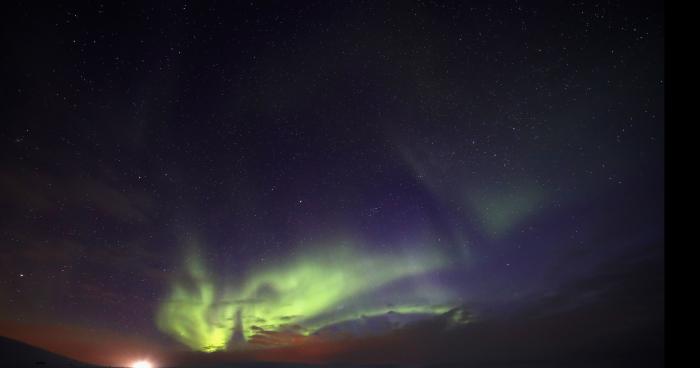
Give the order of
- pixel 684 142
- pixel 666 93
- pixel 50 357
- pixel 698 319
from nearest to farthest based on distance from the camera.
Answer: pixel 698 319 → pixel 684 142 → pixel 666 93 → pixel 50 357

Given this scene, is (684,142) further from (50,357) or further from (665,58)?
(50,357)

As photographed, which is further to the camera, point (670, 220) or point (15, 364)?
point (15, 364)

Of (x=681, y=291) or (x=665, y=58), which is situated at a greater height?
(x=665, y=58)

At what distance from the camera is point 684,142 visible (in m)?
1.85

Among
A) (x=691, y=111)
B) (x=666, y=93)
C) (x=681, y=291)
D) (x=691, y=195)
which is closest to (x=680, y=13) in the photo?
(x=666, y=93)

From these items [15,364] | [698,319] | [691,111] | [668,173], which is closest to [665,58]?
[691,111]

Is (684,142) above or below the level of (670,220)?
above

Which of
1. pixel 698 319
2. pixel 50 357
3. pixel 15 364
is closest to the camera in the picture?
pixel 698 319

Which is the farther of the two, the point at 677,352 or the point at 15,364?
the point at 15,364

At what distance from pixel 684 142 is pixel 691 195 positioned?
11.6 inches

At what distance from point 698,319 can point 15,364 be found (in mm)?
183258

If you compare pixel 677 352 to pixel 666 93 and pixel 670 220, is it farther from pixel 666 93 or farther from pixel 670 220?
pixel 666 93

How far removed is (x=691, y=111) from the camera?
6.04 feet

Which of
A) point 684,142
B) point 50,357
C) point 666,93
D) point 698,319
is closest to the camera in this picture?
point 698,319
